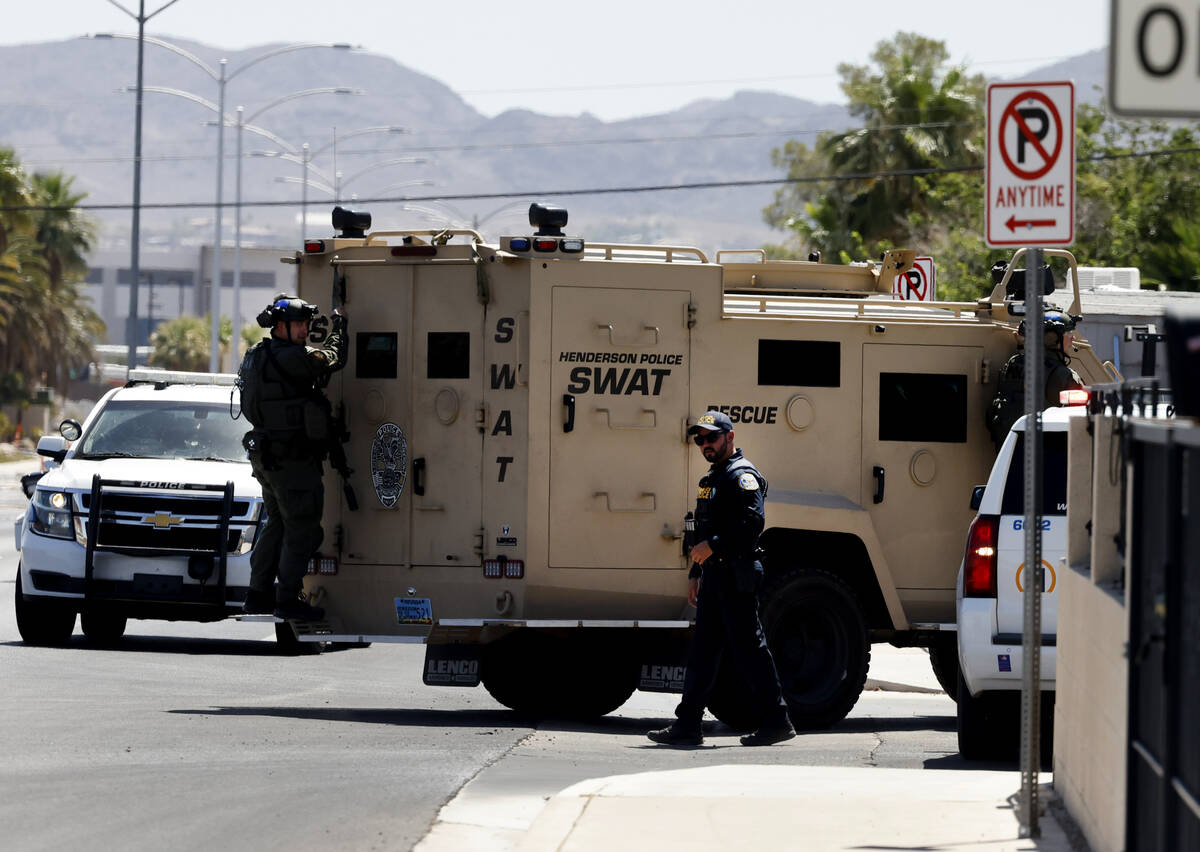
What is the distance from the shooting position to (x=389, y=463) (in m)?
11.8

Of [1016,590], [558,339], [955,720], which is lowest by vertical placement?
[955,720]

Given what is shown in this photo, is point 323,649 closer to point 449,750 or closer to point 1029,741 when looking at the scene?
point 449,750

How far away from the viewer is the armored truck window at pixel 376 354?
1183 cm

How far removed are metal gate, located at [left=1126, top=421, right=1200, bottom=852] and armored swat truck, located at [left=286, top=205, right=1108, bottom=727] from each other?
5.33 m

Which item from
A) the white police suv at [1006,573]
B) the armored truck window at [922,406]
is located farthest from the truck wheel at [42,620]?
the white police suv at [1006,573]

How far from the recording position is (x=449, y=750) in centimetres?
1012

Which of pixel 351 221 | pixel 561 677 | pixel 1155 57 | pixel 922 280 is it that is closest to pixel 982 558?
pixel 561 677

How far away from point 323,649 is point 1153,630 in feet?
36.1

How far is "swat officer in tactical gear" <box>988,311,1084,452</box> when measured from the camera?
38.6 ft

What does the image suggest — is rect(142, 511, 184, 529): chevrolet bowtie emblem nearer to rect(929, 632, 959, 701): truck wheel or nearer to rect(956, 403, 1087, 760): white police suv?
rect(929, 632, 959, 701): truck wheel

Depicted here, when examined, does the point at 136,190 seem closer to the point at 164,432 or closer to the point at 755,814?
the point at 164,432

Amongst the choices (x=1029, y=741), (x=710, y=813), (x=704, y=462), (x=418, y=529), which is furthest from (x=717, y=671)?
(x=1029, y=741)

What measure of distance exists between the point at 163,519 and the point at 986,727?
699cm

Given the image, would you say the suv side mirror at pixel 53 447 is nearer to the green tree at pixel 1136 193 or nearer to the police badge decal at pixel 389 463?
the police badge decal at pixel 389 463
